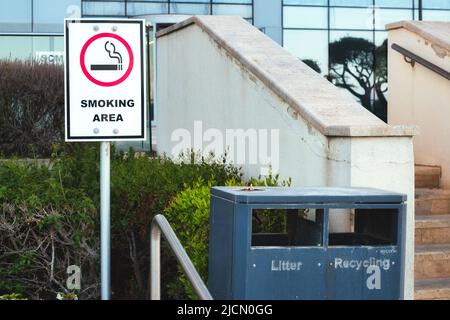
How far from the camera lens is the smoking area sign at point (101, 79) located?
5078 millimetres

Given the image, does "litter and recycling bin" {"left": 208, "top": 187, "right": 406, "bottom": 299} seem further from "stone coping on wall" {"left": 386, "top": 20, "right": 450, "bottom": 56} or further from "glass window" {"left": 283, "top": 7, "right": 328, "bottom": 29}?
"glass window" {"left": 283, "top": 7, "right": 328, "bottom": 29}

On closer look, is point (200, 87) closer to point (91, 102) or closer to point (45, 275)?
point (45, 275)

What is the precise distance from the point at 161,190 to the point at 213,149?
1705 millimetres

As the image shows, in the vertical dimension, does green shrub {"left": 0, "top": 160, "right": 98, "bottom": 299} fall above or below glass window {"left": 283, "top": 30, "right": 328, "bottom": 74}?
below

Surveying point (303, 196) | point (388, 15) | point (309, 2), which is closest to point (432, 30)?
point (303, 196)

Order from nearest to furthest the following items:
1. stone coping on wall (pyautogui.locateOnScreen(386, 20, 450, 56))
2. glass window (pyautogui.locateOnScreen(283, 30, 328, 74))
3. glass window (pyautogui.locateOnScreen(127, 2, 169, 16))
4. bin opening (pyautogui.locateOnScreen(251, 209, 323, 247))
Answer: bin opening (pyautogui.locateOnScreen(251, 209, 323, 247))
stone coping on wall (pyautogui.locateOnScreen(386, 20, 450, 56))
glass window (pyautogui.locateOnScreen(127, 2, 169, 16))
glass window (pyautogui.locateOnScreen(283, 30, 328, 74))

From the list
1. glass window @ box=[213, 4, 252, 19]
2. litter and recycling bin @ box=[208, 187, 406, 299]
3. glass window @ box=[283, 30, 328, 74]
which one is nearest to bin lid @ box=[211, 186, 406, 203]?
litter and recycling bin @ box=[208, 187, 406, 299]

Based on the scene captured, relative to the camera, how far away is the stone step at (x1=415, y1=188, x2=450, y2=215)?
757cm

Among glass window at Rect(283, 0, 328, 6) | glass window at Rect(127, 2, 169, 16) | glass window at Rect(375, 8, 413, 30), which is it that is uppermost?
glass window at Rect(283, 0, 328, 6)

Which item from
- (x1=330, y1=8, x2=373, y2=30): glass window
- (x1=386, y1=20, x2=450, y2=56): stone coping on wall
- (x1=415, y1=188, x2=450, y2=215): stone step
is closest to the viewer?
(x1=415, y1=188, x2=450, y2=215): stone step

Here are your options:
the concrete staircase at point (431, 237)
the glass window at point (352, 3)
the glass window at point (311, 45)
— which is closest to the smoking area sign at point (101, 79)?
the concrete staircase at point (431, 237)

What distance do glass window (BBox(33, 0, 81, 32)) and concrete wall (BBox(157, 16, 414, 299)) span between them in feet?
68.5

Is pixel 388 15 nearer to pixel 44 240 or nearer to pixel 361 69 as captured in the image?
pixel 361 69

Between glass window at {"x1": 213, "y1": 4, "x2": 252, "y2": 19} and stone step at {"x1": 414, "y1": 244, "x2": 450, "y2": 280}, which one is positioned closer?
stone step at {"x1": 414, "y1": 244, "x2": 450, "y2": 280}
